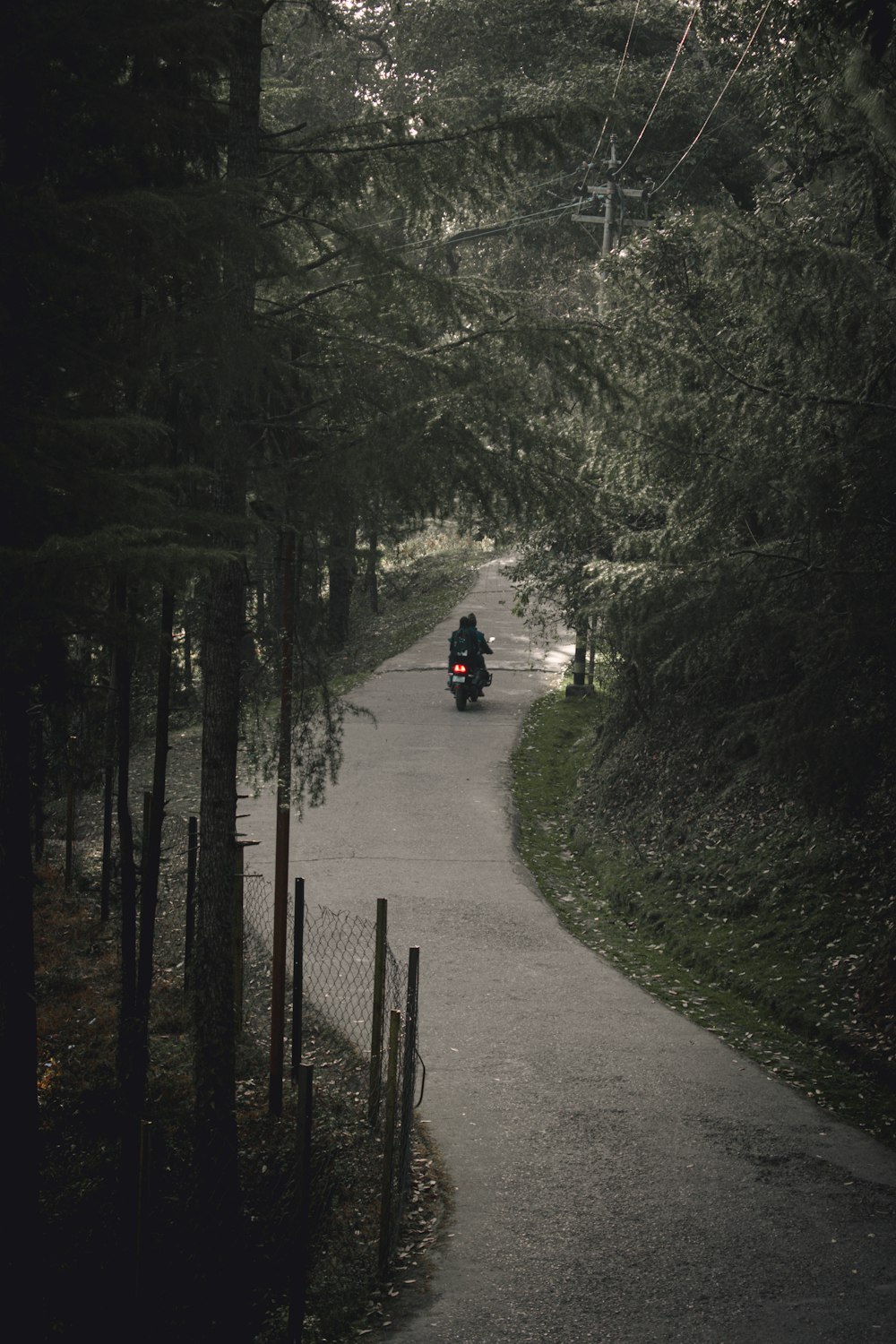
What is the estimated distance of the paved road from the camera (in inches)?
243

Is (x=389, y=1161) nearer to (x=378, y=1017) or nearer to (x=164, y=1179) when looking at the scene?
(x=378, y=1017)

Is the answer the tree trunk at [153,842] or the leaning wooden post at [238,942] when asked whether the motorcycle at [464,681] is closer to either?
the leaning wooden post at [238,942]

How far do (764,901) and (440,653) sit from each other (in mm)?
17340

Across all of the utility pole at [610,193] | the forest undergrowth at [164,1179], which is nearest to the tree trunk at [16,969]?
the forest undergrowth at [164,1179]

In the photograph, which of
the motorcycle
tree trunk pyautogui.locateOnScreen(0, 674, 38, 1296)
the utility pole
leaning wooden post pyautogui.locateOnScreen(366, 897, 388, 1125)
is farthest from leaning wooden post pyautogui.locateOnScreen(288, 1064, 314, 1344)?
the utility pole

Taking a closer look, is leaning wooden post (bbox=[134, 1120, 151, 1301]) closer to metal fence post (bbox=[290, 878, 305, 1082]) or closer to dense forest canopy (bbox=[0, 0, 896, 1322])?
dense forest canopy (bbox=[0, 0, 896, 1322])

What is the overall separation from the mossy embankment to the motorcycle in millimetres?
5451

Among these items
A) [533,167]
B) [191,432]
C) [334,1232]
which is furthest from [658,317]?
[334,1232]

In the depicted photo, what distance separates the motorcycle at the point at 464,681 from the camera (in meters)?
22.6

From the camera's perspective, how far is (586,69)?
20500 mm

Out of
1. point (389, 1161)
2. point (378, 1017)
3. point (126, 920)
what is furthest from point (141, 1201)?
point (126, 920)

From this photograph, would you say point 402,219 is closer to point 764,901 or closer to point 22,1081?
point 22,1081

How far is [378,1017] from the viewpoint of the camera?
816 centimetres

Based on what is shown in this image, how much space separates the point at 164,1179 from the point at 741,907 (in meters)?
6.40
